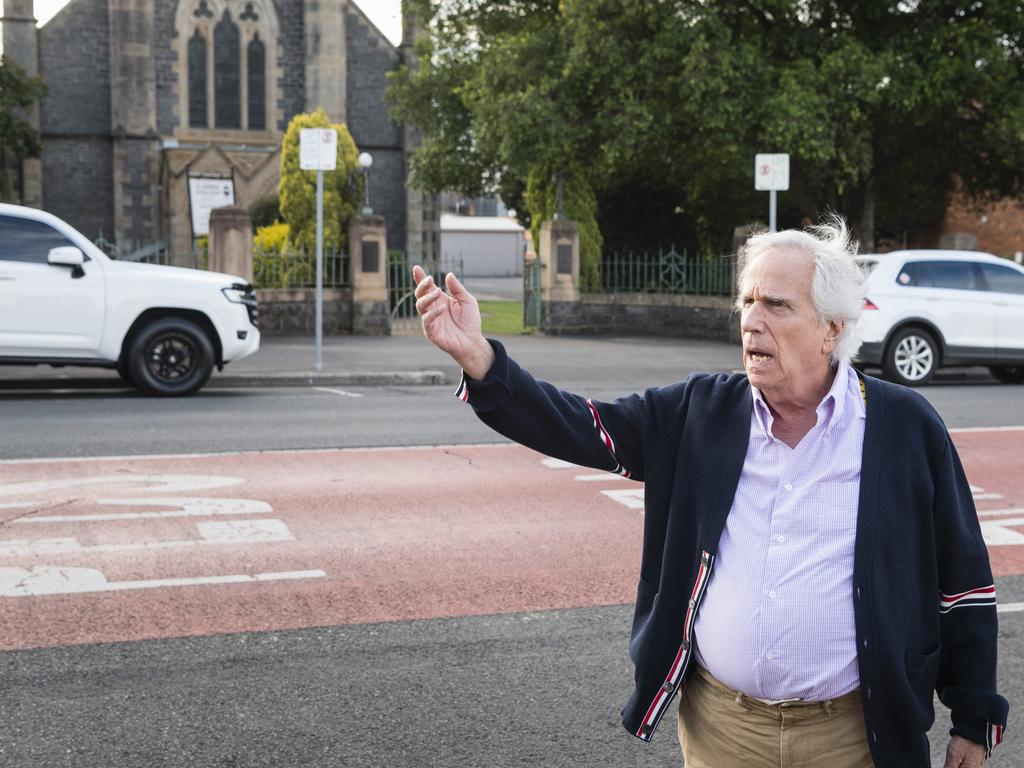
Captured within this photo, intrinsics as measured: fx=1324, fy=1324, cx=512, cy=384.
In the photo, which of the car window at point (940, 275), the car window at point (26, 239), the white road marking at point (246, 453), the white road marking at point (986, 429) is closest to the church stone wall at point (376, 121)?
the car window at point (940, 275)

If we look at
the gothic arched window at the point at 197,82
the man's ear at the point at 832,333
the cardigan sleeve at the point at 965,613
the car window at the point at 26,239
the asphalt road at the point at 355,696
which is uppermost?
the gothic arched window at the point at 197,82

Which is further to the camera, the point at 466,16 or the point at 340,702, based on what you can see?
the point at 466,16

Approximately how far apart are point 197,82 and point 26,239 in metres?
26.5

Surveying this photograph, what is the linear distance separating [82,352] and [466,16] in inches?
721

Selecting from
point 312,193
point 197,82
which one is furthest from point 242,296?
point 197,82

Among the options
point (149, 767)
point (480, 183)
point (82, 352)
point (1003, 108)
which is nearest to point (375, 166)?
point (480, 183)

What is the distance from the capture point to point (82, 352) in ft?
44.5

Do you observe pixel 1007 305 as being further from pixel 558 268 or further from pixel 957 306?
pixel 558 268

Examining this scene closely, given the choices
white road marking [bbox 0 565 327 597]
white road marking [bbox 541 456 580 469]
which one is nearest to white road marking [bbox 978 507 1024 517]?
white road marking [bbox 541 456 580 469]

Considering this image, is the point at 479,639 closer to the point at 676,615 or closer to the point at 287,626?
the point at 287,626

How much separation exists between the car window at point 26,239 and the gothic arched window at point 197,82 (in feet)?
85.3

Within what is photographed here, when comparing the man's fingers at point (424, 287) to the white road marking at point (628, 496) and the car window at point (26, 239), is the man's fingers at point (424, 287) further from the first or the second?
the car window at point (26, 239)

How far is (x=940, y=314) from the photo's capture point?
1642 centimetres

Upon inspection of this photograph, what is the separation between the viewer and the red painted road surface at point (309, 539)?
582 centimetres
